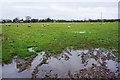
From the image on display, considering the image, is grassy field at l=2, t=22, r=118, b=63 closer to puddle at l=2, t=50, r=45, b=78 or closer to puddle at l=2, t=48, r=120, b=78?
puddle at l=2, t=50, r=45, b=78

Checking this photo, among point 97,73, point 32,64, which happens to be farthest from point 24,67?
point 97,73

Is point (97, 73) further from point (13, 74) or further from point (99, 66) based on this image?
point (13, 74)

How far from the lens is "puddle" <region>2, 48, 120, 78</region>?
18.6 ft

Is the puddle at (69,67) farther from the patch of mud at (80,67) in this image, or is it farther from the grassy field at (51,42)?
the grassy field at (51,42)

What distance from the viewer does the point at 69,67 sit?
6629mm

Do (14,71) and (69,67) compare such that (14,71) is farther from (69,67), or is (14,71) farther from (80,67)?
(80,67)

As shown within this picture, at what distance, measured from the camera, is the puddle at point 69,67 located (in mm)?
5672

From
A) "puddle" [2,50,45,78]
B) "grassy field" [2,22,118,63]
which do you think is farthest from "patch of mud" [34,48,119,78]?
"grassy field" [2,22,118,63]

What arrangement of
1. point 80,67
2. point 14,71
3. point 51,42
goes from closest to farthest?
1. point 14,71
2. point 80,67
3. point 51,42

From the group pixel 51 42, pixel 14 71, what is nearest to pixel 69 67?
pixel 14 71

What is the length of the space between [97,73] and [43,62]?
3242 mm

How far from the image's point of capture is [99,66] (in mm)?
6664

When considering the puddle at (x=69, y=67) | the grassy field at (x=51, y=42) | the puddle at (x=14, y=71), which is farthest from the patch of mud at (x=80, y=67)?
the grassy field at (x=51, y=42)

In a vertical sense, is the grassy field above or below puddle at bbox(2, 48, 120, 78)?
above
